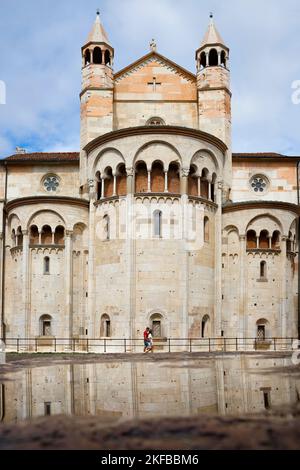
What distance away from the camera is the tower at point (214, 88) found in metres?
40.3

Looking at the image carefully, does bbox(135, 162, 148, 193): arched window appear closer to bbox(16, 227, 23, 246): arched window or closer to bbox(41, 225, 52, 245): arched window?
bbox(41, 225, 52, 245): arched window

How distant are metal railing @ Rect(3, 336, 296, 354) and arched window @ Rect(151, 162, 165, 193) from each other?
31.1 feet

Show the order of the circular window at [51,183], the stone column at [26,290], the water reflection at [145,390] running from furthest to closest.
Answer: the circular window at [51,183]
the stone column at [26,290]
the water reflection at [145,390]

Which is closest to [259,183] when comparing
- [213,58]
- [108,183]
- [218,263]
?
[218,263]

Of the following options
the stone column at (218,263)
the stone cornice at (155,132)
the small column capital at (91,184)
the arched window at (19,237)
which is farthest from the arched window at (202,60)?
the arched window at (19,237)

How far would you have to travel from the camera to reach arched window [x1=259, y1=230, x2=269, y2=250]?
3772 cm

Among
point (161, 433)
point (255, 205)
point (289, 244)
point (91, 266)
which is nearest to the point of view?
point (161, 433)

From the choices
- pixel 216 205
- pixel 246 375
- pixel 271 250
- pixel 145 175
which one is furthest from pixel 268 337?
pixel 246 375

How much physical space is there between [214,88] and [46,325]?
20.5 metres

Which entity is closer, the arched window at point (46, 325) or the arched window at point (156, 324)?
the arched window at point (156, 324)

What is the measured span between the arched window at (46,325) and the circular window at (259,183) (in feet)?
58.1

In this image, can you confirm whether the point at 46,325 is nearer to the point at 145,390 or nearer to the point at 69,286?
the point at 69,286

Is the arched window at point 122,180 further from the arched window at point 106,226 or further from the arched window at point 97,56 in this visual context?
the arched window at point 97,56

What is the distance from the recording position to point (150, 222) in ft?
113
